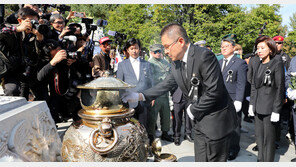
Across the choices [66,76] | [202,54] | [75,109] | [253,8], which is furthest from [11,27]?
[253,8]

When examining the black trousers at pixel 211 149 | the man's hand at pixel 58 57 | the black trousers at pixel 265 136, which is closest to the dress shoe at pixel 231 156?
the black trousers at pixel 265 136

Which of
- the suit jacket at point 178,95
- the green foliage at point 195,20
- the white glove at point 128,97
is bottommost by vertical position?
the suit jacket at point 178,95

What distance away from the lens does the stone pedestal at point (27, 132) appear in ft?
5.63

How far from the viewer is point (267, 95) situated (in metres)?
3.23

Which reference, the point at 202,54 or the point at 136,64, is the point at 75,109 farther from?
the point at 202,54

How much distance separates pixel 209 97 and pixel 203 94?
0.29 ft

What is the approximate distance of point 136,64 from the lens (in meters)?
3.97

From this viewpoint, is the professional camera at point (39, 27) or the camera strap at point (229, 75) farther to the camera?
the camera strap at point (229, 75)

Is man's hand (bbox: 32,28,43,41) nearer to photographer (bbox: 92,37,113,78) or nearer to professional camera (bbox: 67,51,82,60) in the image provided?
professional camera (bbox: 67,51,82,60)

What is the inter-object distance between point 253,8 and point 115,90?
2281cm

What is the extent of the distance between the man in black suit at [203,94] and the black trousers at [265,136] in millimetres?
1286

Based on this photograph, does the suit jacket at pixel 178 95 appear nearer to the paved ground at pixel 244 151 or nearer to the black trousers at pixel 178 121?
the black trousers at pixel 178 121

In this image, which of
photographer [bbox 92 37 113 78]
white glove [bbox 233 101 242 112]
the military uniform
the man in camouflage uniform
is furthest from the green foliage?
white glove [bbox 233 101 242 112]

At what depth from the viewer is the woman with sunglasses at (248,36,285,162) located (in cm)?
314
